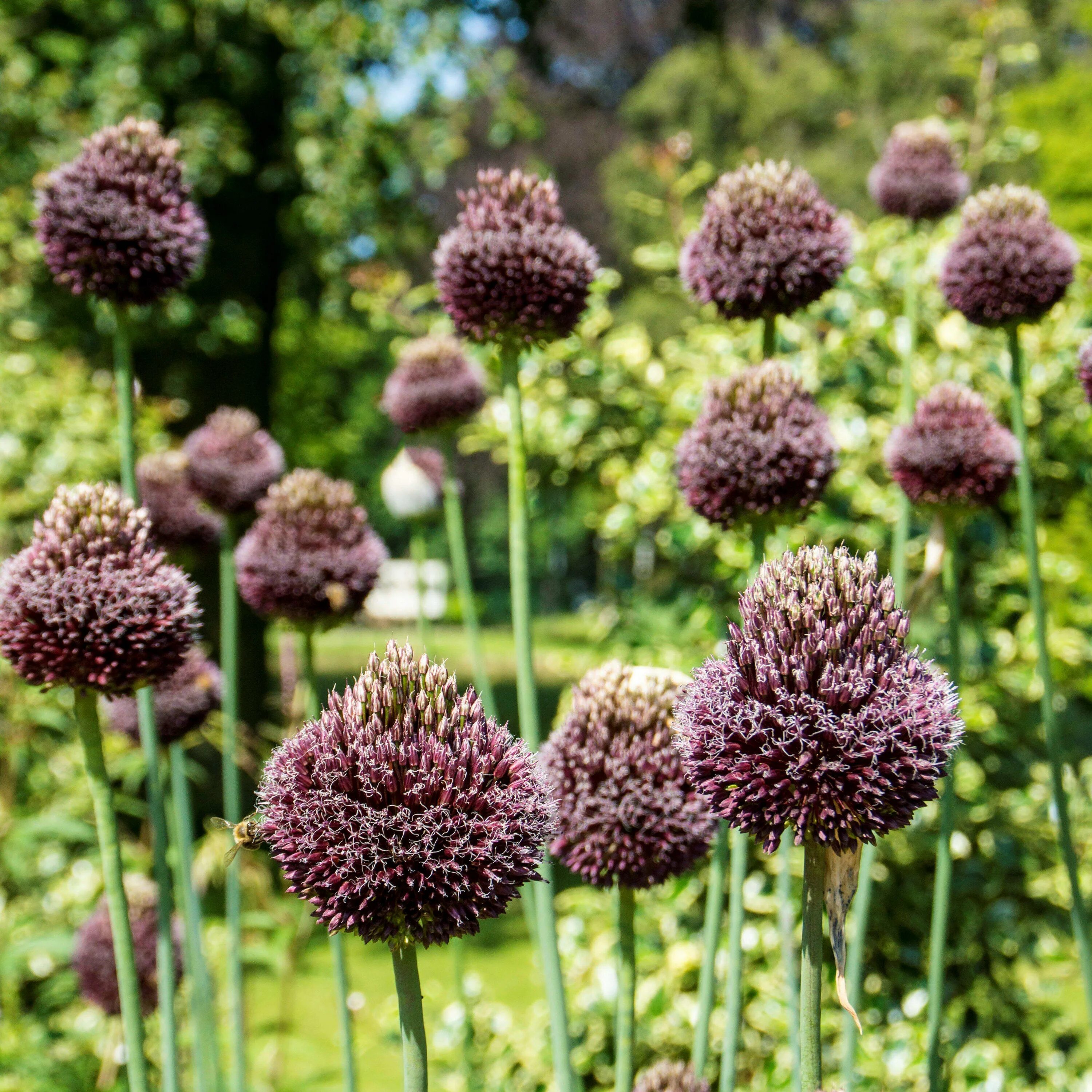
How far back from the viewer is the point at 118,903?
5.86 ft

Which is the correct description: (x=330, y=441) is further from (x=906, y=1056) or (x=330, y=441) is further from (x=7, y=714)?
(x=906, y=1056)

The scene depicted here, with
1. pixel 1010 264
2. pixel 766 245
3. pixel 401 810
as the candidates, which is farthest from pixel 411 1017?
pixel 1010 264

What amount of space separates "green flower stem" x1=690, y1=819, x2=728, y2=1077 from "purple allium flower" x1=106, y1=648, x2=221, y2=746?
141 cm

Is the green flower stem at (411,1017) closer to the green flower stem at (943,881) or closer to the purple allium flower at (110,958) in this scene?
the green flower stem at (943,881)

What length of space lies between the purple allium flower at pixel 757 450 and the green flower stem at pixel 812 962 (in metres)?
0.94

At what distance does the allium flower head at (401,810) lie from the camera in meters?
1.29

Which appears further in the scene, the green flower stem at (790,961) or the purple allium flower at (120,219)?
the purple allium flower at (120,219)

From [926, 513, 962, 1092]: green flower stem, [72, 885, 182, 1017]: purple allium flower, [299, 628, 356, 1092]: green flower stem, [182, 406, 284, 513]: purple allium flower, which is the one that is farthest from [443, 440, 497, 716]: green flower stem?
[72, 885, 182, 1017]: purple allium flower

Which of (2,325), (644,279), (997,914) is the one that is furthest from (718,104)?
(997,914)

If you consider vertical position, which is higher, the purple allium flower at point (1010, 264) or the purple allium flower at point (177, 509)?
the purple allium flower at point (1010, 264)

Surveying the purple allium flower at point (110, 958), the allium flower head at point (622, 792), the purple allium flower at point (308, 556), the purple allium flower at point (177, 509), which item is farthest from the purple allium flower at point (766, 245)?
the purple allium flower at point (110, 958)

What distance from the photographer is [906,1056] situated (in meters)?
3.28

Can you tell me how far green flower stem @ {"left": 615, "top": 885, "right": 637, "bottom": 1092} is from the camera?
1931 mm

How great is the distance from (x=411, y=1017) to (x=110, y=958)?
2358 mm
